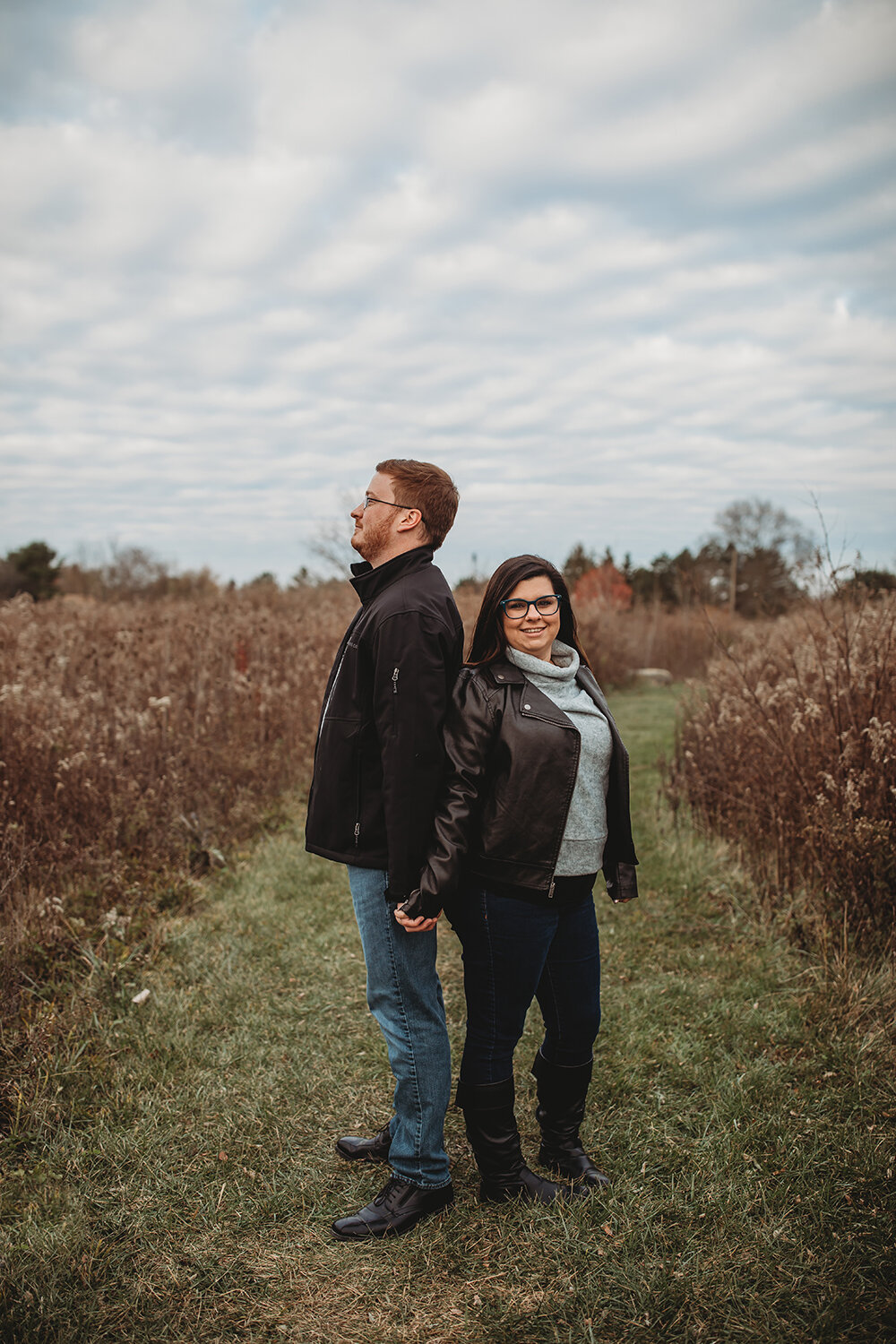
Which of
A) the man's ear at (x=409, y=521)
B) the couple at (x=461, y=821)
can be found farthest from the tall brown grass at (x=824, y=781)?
the man's ear at (x=409, y=521)

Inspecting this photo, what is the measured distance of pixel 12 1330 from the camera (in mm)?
2184

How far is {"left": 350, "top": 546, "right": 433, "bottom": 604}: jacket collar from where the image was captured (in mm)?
2539

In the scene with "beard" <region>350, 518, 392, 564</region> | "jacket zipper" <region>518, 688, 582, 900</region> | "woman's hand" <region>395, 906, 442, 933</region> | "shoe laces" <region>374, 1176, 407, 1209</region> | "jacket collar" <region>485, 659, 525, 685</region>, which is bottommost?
"shoe laces" <region>374, 1176, 407, 1209</region>

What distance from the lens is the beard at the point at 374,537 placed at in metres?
2.56

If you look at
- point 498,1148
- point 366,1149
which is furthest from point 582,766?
point 366,1149

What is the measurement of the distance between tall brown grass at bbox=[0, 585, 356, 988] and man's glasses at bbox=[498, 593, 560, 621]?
2.92 meters

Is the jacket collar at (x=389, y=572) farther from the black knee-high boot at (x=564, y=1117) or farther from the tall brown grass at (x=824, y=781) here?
the tall brown grass at (x=824, y=781)

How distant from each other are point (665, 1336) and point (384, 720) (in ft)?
6.03

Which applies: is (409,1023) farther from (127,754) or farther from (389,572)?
(127,754)

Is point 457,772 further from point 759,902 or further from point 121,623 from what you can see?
point 121,623

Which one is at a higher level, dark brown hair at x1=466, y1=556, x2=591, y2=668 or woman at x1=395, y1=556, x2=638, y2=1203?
dark brown hair at x1=466, y1=556, x2=591, y2=668

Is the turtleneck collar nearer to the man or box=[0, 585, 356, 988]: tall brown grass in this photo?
the man

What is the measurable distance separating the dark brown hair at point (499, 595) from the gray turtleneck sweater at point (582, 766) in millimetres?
75

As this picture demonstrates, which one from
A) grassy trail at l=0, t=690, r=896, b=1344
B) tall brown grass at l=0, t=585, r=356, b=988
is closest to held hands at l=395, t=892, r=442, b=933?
grassy trail at l=0, t=690, r=896, b=1344
